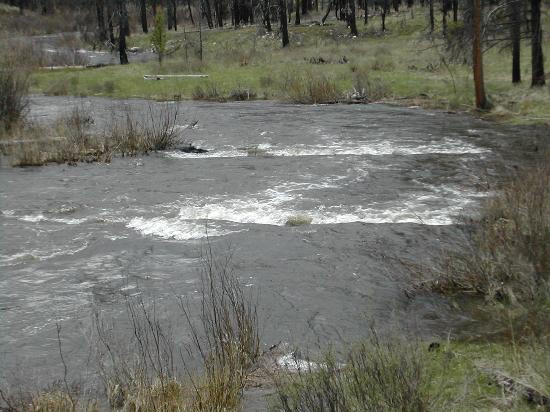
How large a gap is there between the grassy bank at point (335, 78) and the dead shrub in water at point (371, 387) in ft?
56.8

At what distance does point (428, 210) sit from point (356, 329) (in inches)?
191

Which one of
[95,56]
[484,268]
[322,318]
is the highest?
[95,56]

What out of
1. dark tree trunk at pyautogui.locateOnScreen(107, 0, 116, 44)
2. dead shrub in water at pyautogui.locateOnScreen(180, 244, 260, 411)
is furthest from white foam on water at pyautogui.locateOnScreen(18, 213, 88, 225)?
dark tree trunk at pyautogui.locateOnScreen(107, 0, 116, 44)

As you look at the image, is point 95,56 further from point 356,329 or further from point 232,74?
point 356,329

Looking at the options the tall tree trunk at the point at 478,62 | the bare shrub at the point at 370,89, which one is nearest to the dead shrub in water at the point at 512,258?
the tall tree trunk at the point at 478,62

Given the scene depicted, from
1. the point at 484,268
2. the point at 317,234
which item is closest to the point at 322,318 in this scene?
the point at 484,268

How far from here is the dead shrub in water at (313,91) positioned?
27.0m

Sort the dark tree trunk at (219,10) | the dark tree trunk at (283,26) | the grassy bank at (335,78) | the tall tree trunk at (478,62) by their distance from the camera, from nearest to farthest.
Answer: the tall tree trunk at (478,62) → the grassy bank at (335,78) → the dark tree trunk at (283,26) → the dark tree trunk at (219,10)

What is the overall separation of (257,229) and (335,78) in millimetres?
20664

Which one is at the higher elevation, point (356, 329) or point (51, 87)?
point (51, 87)

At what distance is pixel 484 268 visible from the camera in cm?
703

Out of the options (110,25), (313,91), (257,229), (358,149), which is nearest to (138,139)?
(358,149)

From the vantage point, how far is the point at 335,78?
99.2ft

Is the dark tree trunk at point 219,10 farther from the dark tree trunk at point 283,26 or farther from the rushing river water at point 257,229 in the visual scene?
the rushing river water at point 257,229
